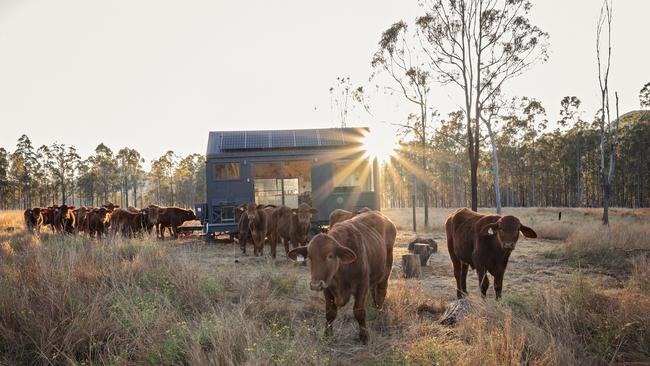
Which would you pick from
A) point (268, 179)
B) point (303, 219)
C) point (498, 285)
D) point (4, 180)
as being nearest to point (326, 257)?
point (498, 285)

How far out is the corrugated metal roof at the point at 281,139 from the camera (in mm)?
16062

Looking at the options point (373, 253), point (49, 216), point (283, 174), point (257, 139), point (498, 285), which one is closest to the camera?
point (373, 253)

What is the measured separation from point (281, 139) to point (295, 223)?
6021 mm

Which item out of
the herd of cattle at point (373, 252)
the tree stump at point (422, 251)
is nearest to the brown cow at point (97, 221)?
the herd of cattle at point (373, 252)

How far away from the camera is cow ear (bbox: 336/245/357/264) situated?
460 centimetres

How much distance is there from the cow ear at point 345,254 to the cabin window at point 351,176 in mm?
11044

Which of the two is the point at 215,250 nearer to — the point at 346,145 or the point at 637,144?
the point at 346,145

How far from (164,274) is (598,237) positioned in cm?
1227

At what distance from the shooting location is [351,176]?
15.8m

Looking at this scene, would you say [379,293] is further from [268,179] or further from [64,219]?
[64,219]

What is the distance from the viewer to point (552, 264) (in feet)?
35.1

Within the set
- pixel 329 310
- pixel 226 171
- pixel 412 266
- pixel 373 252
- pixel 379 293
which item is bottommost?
pixel 412 266

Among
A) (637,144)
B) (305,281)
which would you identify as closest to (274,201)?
(305,281)

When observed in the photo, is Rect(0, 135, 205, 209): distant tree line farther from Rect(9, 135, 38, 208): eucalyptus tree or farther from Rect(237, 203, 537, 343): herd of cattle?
Rect(237, 203, 537, 343): herd of cattle
